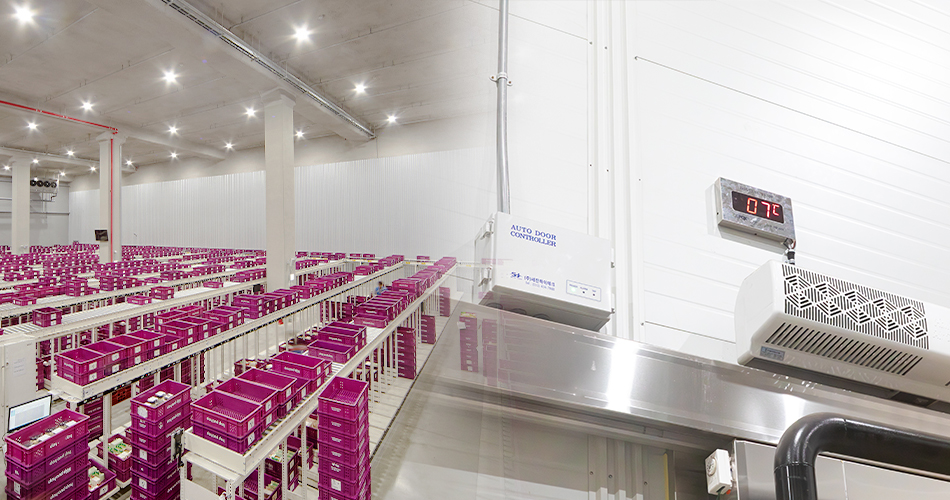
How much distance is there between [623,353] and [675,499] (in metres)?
0.69

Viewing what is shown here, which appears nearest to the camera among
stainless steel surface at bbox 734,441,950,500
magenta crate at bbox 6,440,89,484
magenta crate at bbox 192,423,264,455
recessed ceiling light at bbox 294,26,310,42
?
stainless steel surface at bbox 734,441,950,500

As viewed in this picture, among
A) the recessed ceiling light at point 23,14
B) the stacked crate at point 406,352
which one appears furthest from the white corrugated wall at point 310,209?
the recessed ceiling light at point 23,14

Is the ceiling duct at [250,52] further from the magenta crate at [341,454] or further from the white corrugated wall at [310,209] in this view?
the magenta crate at [341,454]

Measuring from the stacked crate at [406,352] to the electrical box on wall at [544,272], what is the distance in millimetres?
2728

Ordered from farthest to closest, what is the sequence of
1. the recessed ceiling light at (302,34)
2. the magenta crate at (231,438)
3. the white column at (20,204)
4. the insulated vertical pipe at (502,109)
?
the white column at (20,204)
the recessed ceiling light at (302,34)
the magenta crate at (231,438)
the insulated vertical pipe at (502,109)

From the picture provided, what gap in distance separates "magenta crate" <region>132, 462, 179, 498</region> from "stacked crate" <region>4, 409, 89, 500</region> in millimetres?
258

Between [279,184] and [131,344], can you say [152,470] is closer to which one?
[131,344]

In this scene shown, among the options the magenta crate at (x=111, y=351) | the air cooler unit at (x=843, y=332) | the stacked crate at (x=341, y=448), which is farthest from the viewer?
the magenta crate at (x=111, y=351)

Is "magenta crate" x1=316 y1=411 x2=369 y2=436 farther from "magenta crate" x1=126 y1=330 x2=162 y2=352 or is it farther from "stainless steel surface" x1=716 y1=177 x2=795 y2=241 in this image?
"stainless steel surface" x1=716 y1=177 x2=795 y2=241

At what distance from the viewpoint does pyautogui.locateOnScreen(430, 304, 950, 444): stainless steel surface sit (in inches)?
52.4

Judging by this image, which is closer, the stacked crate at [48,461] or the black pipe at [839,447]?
the black pipe at [839,447]

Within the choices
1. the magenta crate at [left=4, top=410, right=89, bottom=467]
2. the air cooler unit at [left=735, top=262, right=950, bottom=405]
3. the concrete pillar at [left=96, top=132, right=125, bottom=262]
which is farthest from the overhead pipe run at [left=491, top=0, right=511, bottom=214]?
the concrete pillar at [left=96, top=132, right=125, bottom=262]

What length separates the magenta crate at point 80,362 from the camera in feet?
7.13

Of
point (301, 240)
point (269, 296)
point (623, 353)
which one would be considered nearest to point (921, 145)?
point (623, 353)
